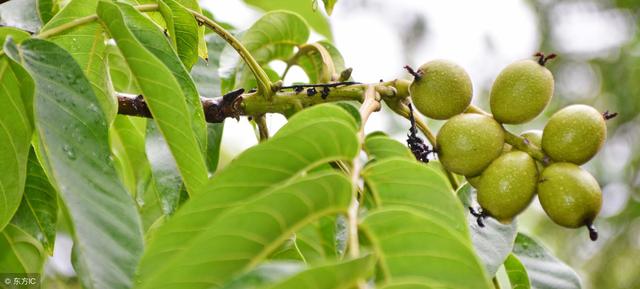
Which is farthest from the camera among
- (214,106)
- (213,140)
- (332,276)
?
(213,140)

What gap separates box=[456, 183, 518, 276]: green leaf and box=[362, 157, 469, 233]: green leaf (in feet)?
1.04

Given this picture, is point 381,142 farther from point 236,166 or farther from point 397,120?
point 397,120

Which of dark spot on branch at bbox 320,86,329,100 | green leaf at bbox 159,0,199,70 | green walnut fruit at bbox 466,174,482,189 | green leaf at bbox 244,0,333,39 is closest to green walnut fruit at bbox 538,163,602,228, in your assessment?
green walnut fruit at bbox 466,174,482,189

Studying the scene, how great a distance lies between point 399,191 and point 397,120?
2.58 metres

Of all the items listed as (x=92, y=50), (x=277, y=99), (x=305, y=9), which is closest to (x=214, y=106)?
(x=277, y=99)

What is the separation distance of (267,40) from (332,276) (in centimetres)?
107

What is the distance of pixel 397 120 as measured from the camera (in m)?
3.36

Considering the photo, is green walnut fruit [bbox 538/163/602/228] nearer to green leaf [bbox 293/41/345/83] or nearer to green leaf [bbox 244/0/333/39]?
green leaf [bbox 293/41/345/83]

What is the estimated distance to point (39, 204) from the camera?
127cm

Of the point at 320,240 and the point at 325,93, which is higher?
the point at 325,93

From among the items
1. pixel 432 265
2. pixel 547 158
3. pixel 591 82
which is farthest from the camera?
pixel 591 82

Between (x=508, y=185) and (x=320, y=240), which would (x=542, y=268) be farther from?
(x=320, y=240)

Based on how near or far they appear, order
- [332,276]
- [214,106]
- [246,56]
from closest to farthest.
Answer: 1. [332,276]
2. [246,56]
3. [214,106]

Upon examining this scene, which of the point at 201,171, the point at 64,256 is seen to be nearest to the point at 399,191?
the point at 201,171
